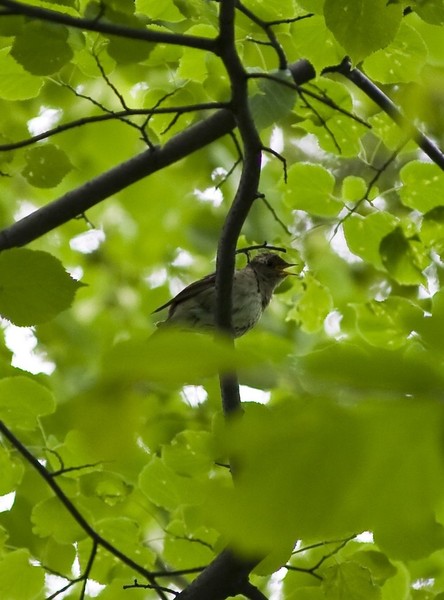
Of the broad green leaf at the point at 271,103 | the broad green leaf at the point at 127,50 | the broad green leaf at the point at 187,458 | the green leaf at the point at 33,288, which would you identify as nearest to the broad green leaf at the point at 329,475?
the green leaf at the point at 33,288

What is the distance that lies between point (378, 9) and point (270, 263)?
3601mm

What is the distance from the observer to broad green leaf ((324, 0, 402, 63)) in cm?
204

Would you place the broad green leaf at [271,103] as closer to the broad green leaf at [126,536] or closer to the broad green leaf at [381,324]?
the broad green leaf at [381,324]

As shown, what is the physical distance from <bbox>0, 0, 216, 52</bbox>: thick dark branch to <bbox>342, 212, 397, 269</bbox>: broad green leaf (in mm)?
1562

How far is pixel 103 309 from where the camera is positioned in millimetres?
6734

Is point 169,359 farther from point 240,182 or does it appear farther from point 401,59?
point 401,59

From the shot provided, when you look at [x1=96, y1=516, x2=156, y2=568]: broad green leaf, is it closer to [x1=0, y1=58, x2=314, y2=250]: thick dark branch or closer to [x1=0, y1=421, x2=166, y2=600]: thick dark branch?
[x1=0, y1=421, x2=166, y2=600]: thick dark branch

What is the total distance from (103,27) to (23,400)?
152cm

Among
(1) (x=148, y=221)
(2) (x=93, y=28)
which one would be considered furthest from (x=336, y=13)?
(1) (x=148, y=221)

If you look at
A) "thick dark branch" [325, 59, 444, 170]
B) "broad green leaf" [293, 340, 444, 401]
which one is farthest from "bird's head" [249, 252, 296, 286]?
"broad green leaf" [293, 340, 444, 401]

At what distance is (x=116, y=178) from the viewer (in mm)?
3756

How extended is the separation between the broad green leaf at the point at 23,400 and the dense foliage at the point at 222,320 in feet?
0.03

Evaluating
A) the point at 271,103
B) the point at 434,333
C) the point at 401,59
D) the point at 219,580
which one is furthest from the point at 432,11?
the point at 219,580

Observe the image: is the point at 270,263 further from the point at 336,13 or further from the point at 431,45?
the point at 336,13
